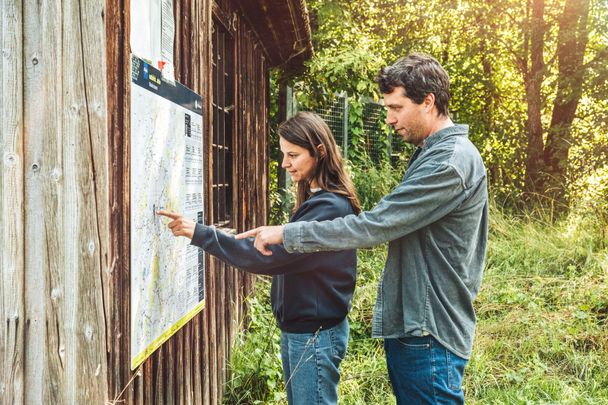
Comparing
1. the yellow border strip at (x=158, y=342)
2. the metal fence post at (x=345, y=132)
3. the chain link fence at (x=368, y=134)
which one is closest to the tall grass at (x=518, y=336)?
the yellow border strip at (x=158, y=342)

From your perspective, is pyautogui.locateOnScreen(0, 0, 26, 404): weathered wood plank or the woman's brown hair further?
the woman's brown hair

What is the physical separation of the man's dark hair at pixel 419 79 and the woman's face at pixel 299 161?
501 mm

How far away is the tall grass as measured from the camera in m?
5.27

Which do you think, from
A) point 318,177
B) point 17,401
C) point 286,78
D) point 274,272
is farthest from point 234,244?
point 286,78

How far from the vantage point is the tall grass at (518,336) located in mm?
5270

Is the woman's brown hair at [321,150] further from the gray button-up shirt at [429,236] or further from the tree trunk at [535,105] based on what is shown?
the tree trunk at [535,105]

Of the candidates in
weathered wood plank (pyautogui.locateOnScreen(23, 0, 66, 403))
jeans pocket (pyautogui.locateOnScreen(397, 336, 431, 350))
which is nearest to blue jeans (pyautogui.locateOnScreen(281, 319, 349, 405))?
jeans pocket (pyautogui.locateOnScreen(397, 336, 431, 350))

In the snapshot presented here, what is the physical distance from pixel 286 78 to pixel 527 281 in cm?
449

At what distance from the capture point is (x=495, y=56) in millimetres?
14102

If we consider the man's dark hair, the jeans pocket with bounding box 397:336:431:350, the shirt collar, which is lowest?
the jeans pocket with bounding box 397:336:431:350

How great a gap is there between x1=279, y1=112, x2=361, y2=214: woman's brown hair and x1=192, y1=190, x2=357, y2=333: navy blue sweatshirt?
57 millimetres

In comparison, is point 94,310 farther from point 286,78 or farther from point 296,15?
point 286,78

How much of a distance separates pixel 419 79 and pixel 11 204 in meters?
1.64

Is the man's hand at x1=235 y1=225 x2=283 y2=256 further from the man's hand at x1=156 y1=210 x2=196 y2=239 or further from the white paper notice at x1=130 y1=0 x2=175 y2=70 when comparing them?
the white paper notice at x1=130 y1=0 x2=175 y2=70
